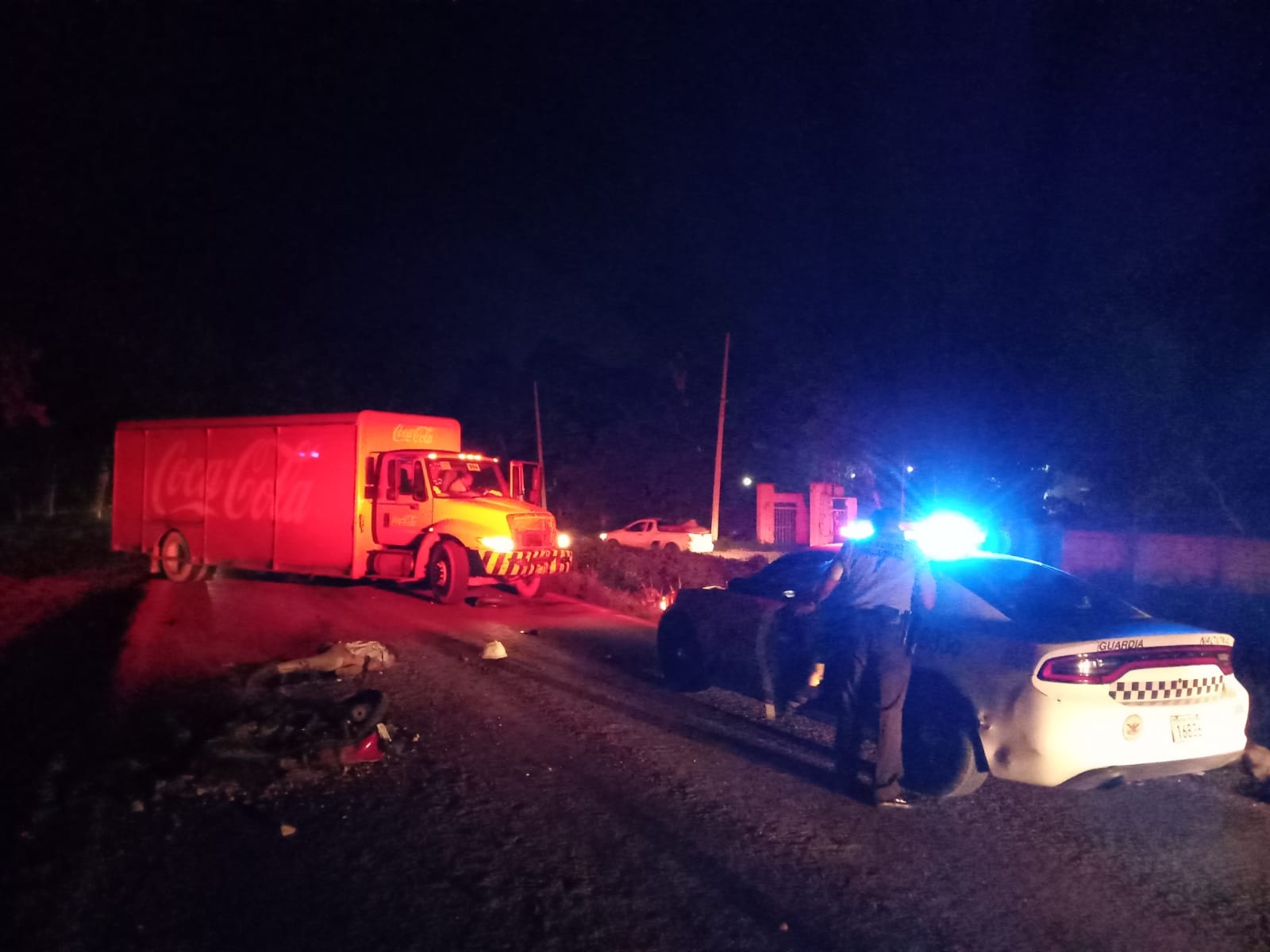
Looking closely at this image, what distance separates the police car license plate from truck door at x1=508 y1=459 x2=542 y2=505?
470 inches

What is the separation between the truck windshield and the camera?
51.5 ft

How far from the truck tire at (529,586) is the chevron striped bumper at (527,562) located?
0.32 meters

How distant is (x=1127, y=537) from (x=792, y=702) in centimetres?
2023

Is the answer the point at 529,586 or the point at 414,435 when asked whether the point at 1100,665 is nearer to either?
the point at 529,586

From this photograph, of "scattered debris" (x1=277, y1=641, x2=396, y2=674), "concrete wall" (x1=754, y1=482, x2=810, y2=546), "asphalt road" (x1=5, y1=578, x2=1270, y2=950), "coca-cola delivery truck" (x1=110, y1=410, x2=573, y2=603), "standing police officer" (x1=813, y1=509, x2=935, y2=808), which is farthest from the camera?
"concrete wall" (x1=754, y1=482, x2=810, y2=546)

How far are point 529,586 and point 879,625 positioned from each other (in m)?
10.9

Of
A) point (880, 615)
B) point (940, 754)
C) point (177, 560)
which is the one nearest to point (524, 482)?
point (177, 560)

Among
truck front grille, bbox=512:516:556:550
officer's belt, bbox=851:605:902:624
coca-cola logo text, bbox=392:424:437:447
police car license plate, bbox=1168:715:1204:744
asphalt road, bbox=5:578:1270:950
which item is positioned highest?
coca-cola logo text, bbox=392:424:437:447

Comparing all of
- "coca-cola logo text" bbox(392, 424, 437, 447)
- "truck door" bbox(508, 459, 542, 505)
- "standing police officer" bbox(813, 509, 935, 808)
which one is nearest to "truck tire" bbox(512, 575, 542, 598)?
"truck door" bbox(508, 459, 542, 505)

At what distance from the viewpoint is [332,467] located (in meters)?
16.1

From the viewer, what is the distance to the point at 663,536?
32.4 meters

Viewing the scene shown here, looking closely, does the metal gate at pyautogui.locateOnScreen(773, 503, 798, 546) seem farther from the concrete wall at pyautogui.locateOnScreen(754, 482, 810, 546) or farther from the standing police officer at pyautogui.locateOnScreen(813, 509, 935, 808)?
the standing police officer at pyautogui.locateOnScreen(813, 509, 935, 808)

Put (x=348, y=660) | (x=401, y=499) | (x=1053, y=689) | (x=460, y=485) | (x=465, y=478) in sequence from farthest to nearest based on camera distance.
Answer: (x=465, y=478) < (x=460, y=485) < (x=401, y=499) < (x=348, y=660) < (x=1053, y=689)

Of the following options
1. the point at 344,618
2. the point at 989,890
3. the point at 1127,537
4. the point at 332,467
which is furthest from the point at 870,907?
the point at 1127,537
